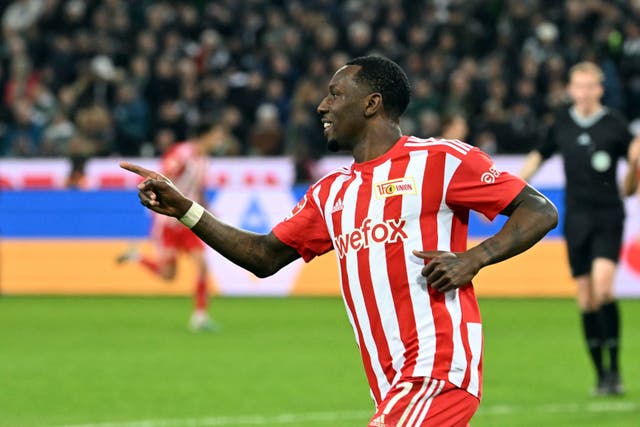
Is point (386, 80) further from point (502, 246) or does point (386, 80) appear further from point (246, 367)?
point (246, 367)

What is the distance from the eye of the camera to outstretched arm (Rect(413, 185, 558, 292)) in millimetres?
4684

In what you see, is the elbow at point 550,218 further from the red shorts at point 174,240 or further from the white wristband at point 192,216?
the red shorts at point 174,240

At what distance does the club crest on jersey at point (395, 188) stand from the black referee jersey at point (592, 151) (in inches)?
215

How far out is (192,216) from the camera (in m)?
5.21

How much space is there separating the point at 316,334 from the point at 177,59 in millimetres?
10847

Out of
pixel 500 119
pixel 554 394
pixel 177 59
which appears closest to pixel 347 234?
pixel 554 394

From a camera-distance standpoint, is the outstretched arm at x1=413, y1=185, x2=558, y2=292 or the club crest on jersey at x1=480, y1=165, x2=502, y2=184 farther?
the club crest on jersey at x1=480, y1=165, x2=502, y2=184

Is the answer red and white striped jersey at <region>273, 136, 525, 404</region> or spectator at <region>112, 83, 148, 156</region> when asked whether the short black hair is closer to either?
red and white striped jersey at <region>273, 136, 525, 404</region>

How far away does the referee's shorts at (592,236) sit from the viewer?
1024 centimetres

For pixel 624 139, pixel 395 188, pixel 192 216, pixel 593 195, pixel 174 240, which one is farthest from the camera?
pixel 174 240

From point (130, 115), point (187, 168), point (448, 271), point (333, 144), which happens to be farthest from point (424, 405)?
point (130, 115)

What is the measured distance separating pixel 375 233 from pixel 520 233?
20.4 inches

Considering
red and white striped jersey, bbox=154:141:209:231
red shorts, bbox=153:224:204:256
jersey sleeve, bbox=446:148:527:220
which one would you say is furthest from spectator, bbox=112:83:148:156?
jersey sleeve, bbox=446:148:527:220

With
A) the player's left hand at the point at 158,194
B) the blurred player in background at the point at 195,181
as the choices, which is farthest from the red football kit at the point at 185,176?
the player's left hand at the point at 158,194
